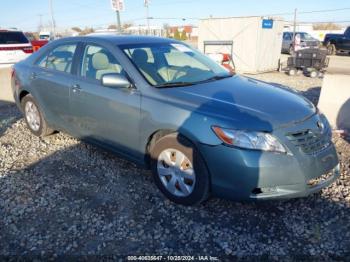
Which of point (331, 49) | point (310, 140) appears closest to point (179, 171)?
point (310, 140)

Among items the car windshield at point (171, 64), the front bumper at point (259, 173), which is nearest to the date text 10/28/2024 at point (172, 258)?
the front bumper at point (259, 173)

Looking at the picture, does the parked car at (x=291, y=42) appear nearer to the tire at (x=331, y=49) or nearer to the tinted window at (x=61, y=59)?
the tire at (x=331, y=49)

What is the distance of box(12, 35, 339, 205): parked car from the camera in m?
2.81

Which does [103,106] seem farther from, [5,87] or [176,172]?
[5,87]

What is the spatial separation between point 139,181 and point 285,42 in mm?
23124

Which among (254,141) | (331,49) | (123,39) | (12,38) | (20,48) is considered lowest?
(331,49)

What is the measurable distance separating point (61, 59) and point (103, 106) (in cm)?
126

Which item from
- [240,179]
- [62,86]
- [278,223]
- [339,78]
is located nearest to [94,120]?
[62,86]

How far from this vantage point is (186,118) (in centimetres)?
302

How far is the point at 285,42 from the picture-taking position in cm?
2409

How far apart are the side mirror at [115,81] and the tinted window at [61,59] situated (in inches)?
40.9

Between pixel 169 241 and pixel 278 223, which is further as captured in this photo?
pixel 278 223

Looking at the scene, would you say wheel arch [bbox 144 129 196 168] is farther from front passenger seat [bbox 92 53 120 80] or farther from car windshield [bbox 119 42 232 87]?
front passenger seat [bbox 92 53 120 80]

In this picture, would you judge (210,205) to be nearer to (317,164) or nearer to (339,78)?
(317,164)
